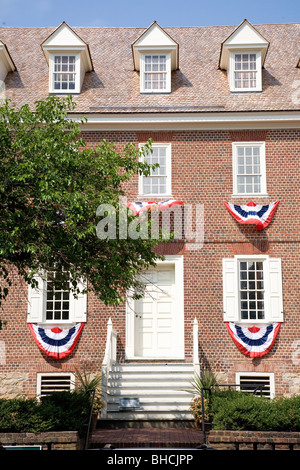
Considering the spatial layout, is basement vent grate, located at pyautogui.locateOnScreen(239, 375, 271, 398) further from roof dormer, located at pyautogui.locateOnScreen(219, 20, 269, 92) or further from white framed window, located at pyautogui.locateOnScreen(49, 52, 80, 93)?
white framed window, located at pyautogui.locateOnScreen(49, 52, 80, 93)

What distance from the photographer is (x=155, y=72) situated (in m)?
18.8

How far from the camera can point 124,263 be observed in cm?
1184

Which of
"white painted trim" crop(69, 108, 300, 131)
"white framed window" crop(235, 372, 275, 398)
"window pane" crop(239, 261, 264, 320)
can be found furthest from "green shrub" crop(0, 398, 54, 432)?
"white painted trim" crop(69, 108, 300, 131)

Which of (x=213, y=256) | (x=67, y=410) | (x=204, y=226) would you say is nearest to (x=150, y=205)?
(x=204, y=226)

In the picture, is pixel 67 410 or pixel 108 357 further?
pixel 108 357

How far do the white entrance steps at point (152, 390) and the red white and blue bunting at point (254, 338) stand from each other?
1606mm

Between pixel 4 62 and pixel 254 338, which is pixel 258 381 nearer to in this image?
pixel 254 338

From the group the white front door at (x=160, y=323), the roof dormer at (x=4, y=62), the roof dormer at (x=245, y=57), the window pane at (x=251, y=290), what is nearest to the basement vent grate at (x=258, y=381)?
the window pane at (x=251, y=290)

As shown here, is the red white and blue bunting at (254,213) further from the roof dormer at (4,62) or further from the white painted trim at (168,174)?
the roof dormer at (4,62)

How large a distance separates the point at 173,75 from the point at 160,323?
795 cm

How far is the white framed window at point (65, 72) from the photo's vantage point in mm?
18719

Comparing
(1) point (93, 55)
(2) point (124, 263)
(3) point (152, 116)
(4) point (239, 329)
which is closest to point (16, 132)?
(2) point (124, 263)

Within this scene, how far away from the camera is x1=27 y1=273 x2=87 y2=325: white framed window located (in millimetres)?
16703

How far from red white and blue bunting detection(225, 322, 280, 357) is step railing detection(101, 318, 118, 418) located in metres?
3.17
